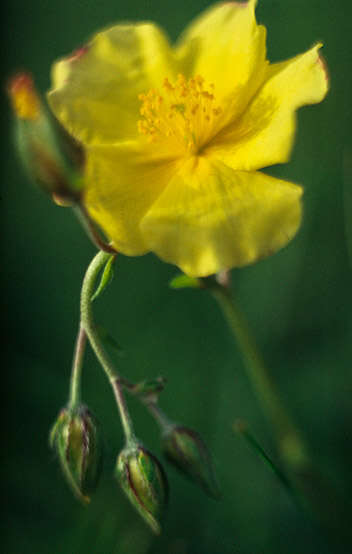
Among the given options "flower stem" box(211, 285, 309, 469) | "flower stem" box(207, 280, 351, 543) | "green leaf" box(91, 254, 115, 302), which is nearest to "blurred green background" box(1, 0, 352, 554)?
"flower stem" box(207, 280, 351, 543)

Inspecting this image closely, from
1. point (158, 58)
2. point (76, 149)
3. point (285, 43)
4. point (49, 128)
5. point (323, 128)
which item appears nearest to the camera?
point (49, 128)

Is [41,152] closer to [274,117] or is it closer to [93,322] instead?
[93,322]

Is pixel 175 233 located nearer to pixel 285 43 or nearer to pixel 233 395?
pixel 233 395

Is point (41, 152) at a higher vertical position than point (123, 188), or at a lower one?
higher

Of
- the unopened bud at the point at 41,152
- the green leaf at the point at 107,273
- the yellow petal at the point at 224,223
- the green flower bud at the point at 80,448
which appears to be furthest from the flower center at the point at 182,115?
the green flower bud at the point at 80,448

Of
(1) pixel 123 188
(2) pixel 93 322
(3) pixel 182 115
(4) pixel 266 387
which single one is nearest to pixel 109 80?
(3) pixel 182 115

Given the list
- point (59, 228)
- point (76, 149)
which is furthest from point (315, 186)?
point (76, 149)
